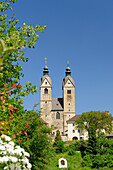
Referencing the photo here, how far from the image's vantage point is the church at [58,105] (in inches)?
2945

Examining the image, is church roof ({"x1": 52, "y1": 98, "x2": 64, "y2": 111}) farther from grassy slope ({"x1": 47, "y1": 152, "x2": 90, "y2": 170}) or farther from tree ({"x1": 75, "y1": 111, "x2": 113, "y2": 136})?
grassy slope ({"x1": 47, "y1": 152, "x2": 90, "y2": 170})

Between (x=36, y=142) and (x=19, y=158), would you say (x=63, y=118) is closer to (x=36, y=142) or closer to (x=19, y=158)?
(x=36, y=142)

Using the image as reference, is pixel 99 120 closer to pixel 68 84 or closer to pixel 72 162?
pixel 72 162

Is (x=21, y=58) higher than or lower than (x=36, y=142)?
higher

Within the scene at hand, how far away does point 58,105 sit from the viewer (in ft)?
253

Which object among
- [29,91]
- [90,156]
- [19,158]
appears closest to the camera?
[19,158]

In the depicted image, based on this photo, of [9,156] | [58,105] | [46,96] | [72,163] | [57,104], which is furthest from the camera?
[57,104]

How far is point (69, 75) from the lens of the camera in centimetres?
8069

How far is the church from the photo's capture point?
7481 centimetres

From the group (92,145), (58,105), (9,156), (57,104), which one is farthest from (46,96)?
(9,156)

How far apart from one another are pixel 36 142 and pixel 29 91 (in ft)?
9.66

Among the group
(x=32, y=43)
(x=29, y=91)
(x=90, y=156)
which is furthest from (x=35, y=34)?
(x=90, y=156)

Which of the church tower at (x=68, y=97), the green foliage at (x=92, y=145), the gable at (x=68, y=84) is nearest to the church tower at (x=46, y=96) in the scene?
the church tower at (x=68, y=97)

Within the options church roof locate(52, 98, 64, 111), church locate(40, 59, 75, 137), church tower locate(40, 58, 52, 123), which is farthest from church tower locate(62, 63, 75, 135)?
church tower locate(40, 58, 52, 123)
